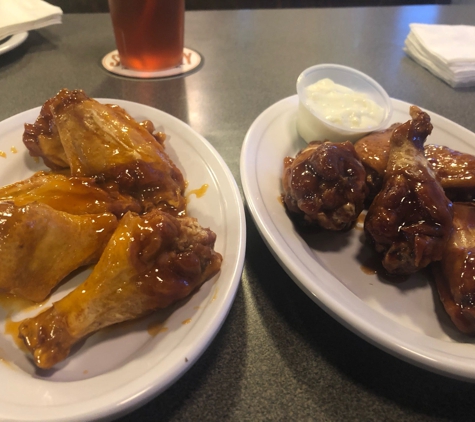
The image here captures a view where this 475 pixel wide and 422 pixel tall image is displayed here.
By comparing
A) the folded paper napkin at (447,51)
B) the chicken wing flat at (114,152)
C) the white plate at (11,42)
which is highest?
the chicken wing flat at (114,152)

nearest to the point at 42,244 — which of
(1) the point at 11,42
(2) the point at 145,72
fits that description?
(2) the point at 145,72

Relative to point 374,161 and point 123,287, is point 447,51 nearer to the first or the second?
point 374,161

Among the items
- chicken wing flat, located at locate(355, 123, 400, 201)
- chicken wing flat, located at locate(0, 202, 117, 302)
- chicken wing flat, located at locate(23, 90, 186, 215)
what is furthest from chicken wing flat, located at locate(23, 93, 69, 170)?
chicken wing flat, located at locate(355, 123, 400, 201)

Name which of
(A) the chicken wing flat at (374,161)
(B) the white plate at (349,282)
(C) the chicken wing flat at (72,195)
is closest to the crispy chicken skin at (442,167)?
(A) the chicken wing flat at (374,161)

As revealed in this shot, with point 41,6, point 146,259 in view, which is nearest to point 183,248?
point 146,259

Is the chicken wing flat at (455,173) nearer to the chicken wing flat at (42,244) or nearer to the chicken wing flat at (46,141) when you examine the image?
the chicken wing flat at (42,244)

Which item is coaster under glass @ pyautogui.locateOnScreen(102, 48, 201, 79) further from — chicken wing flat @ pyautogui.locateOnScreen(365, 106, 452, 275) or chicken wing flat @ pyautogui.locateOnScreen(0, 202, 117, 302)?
chicken wing flat @ pyautogui.locateOnScreen(365, 106, 452, 275)

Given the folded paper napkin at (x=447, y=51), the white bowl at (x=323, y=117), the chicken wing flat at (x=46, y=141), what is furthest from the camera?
the folded paper napkin at (x=447, y=51)
